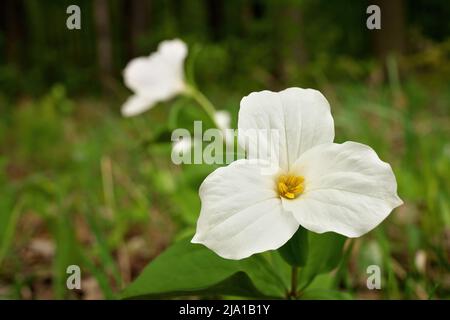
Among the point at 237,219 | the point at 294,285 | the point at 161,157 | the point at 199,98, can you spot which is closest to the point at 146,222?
the point at 199,98

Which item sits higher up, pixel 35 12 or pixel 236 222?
pixel 35 12

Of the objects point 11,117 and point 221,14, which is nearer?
point 11,117

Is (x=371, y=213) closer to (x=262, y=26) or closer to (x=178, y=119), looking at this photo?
(x=178, y=119)

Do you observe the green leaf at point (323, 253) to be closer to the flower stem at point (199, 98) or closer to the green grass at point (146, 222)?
the green grass at point (146, 222)

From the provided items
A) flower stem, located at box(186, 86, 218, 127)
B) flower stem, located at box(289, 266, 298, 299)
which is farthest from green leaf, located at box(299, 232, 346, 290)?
flower stem, located at box(186, 86, 218, 127)

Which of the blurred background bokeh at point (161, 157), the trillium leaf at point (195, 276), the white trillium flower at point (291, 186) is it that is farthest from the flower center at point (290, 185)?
the blurred background bokeh at point (161, 157)

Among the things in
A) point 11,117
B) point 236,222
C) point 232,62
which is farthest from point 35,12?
point 236,222
